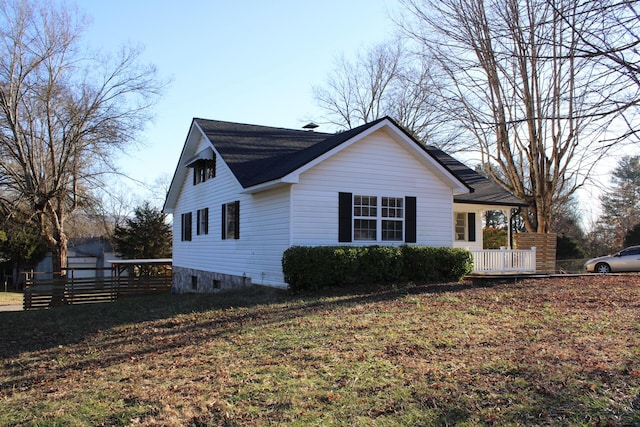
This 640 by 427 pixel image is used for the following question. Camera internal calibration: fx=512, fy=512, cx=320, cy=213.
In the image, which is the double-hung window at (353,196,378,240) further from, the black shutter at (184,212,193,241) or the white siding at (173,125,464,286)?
the black shutter at (184,212,193,241)

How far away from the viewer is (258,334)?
8.36 metres

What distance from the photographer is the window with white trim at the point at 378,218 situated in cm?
1508

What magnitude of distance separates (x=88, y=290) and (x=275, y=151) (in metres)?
11.3

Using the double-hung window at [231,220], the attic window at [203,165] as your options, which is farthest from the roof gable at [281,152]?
the double-hung window at [231,220]

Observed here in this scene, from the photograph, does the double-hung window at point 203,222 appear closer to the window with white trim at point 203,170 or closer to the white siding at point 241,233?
the white siding at point 241,233

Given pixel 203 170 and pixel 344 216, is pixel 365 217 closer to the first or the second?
pixel 344 216

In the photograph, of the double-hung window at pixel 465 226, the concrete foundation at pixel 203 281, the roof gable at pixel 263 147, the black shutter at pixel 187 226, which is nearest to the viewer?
the roof gable at pixel 263 147

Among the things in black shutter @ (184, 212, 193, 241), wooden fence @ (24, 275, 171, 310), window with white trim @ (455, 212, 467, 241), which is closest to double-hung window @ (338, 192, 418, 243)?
A: window with white trim @ (455, 212, 467, 241)

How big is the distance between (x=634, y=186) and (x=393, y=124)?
3370 cm

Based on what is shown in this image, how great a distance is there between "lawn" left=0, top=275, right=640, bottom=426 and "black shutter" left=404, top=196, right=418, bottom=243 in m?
4.46

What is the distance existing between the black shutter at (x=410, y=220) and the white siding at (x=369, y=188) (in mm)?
223

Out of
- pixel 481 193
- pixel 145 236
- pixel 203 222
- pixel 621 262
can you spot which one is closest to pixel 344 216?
pixel 203 222

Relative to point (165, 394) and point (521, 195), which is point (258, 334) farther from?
point (521, 195)

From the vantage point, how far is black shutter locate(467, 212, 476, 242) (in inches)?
772
